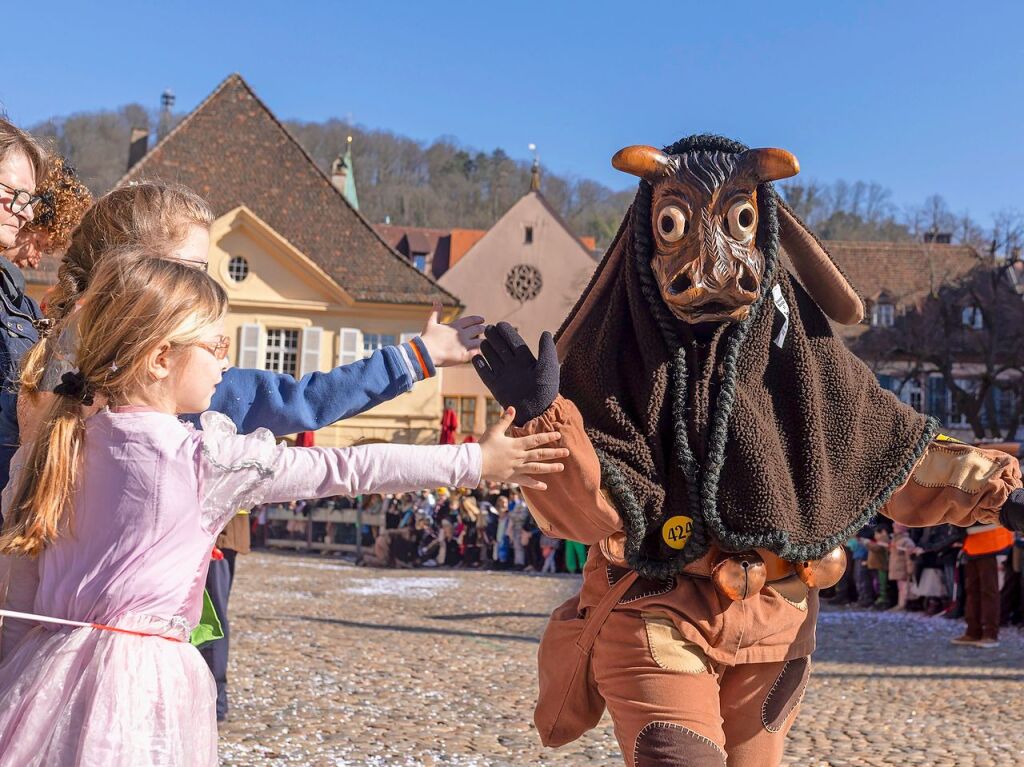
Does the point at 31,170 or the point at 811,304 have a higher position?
the point at 31,170

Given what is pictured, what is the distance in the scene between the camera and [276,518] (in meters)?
25.2

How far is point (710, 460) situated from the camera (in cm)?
323

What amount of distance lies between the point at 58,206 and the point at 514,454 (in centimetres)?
148

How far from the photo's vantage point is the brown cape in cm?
321

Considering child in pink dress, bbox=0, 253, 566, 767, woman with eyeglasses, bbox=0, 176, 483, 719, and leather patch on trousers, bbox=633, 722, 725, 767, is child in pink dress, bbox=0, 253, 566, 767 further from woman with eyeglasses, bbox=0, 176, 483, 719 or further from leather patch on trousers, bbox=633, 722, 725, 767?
leather patch on trousers, bbox=633, 722, 725, 767

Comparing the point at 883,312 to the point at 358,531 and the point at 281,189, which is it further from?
the point at 358,531

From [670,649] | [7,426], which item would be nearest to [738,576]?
[670,649]

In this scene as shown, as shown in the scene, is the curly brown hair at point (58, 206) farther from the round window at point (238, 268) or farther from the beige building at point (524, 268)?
the beige building at point (524, 268)

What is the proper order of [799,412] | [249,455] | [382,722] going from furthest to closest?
[382,722], [799,412], [249,455]

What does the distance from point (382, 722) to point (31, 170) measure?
4264 millimetres

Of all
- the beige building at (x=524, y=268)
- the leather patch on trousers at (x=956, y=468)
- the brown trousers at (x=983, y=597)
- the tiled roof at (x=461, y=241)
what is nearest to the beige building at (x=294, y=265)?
the beige building at (x=524, y=268)

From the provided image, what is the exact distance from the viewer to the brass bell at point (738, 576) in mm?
3176

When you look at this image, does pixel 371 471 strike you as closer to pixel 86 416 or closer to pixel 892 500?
pixel 86 416

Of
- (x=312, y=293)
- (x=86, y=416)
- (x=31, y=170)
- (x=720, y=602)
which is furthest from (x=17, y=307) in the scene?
(x=312, y=293)
